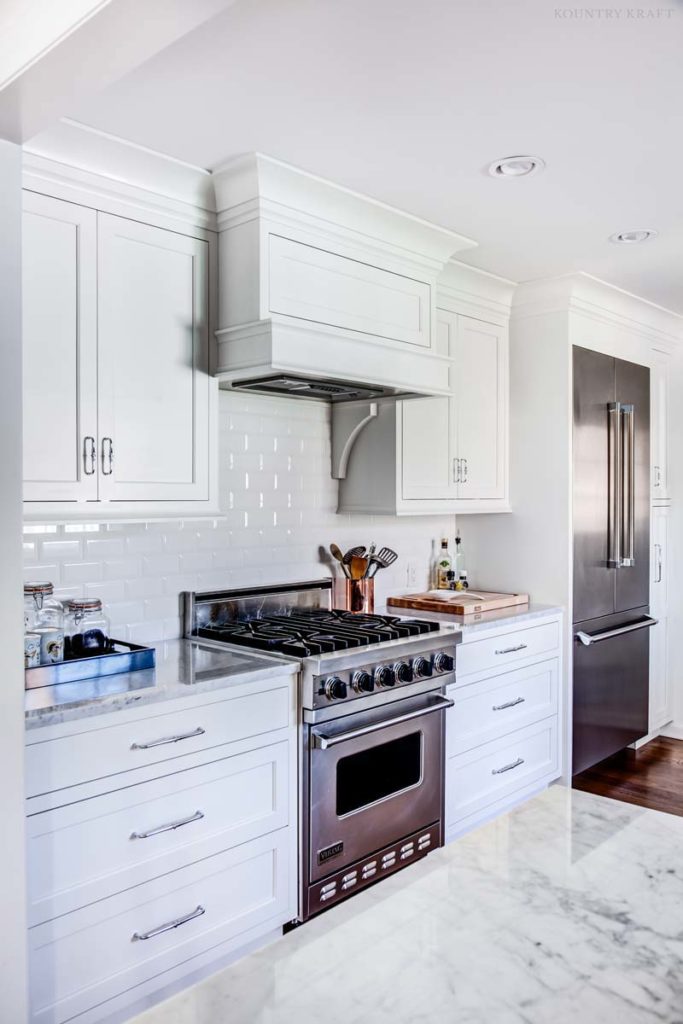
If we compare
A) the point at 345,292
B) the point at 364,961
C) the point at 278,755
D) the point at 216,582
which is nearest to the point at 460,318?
the point at 345,292

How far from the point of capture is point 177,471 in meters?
2.59

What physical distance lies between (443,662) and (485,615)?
626 millimetres

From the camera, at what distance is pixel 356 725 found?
269 cm

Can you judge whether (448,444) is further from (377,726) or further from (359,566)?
(377,726)

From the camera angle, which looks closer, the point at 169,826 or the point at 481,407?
the point at 169,826

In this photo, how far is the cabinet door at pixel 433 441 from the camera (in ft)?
11.3

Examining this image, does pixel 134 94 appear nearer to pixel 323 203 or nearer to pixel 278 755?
pixel 323 203

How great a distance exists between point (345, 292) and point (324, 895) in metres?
2.05

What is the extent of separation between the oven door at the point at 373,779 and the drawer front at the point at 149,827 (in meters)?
0.15

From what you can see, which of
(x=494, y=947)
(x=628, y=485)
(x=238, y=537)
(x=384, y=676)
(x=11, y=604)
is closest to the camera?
(x=494, y=947)

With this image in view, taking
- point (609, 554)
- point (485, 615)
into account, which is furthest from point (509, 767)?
point (609, 554)

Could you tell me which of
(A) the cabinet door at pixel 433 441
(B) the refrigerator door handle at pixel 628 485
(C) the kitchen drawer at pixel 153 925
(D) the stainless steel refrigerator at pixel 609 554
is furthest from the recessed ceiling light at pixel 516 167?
(C) the kitchen drawer at pixel 153 925

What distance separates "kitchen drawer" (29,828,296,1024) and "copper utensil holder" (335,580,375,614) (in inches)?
47.1

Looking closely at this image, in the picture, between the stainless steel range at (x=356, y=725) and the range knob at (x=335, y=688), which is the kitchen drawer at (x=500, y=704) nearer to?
the stainless steel range at (x=356, y=725)
